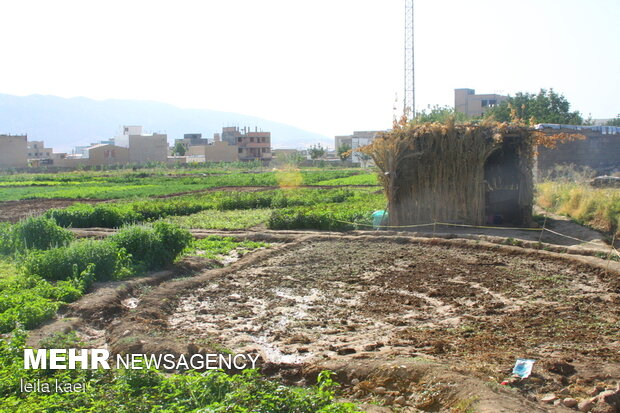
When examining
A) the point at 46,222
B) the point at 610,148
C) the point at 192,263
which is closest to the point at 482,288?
the point at 192,263

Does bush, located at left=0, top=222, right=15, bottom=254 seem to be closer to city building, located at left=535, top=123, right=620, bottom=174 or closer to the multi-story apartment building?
city building, located at left=535, top=123, right=620, bottom=174

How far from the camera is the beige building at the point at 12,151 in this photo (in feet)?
247

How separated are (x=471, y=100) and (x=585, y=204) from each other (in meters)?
83.6

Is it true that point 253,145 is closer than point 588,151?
No

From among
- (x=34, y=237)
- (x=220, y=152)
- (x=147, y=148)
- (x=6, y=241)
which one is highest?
(x=147, y=148)

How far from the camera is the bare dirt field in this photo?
5473mm

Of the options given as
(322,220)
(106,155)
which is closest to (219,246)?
(322,220)

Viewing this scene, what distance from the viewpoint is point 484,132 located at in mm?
16031

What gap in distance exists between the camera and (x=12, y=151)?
76.5 meters

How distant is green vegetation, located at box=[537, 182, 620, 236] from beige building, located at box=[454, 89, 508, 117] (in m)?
77.2

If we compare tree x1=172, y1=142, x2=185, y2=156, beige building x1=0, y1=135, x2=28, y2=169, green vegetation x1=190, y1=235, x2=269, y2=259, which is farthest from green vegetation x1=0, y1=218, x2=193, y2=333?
tree x1=172, y1=142, x2=185, y2=156

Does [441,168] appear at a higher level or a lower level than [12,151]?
lower

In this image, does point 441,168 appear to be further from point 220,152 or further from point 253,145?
point 253,145

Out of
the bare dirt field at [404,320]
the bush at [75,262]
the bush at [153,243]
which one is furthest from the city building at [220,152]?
the bush at [75,262]
